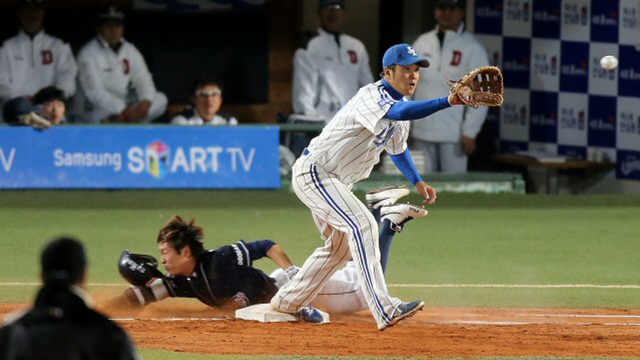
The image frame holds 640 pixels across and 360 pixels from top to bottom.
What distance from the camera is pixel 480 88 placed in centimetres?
747

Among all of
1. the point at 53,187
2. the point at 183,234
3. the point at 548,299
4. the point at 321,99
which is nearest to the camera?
the point at 183,234

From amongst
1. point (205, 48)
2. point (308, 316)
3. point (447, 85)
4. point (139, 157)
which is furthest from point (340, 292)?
point (205, 48)

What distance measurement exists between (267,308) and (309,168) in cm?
100

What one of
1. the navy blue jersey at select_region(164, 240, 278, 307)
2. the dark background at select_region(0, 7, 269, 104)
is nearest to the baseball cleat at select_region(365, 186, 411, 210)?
the navy blue jersey at select_region(164, 240, 278, 307)

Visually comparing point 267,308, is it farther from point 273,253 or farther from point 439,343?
point 439,343

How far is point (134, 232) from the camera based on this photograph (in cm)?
1227

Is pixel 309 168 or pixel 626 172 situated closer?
pixel 309 168

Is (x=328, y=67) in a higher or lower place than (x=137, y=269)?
higher

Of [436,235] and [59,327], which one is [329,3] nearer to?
[436,235]

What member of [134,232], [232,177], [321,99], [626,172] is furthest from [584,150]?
[134,232]

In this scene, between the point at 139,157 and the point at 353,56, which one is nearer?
the point at 139,157

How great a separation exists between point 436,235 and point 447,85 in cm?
277

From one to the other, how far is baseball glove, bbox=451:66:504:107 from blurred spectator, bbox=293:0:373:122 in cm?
737

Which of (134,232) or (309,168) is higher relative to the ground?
(309,168)
